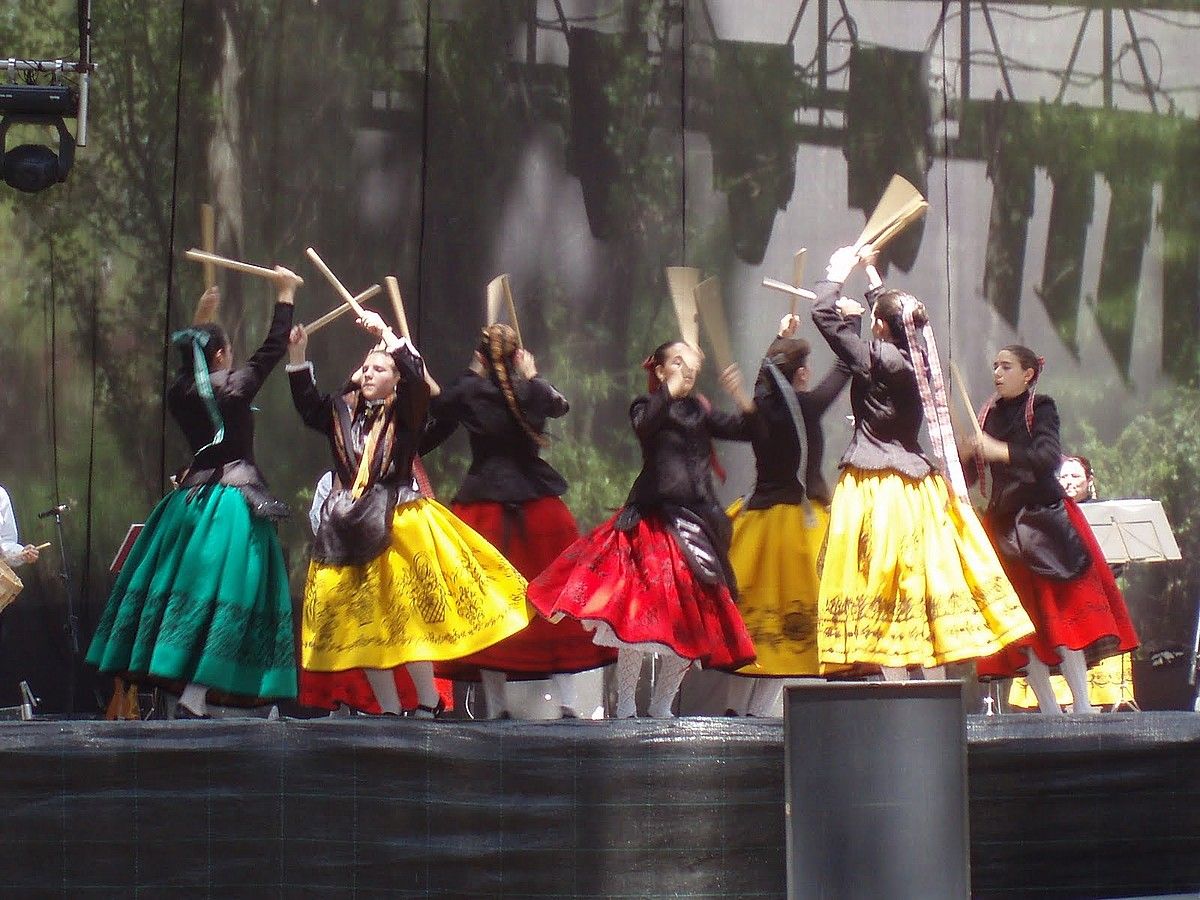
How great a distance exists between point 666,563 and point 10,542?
9.38 ft

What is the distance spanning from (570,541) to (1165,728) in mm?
2067

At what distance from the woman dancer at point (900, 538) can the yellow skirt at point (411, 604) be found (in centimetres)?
104

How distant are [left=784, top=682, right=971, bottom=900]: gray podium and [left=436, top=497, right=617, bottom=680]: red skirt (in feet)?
6.58

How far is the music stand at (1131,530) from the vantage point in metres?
7.16

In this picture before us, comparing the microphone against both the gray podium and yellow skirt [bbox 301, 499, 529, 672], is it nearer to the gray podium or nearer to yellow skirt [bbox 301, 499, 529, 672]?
yellow skirt [bbox 301, 499, 529, 672]

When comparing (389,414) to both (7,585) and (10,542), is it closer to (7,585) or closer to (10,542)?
(7,585)

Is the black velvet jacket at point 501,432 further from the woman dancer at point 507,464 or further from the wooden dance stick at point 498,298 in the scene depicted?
the wooden dance stick at point 498,298

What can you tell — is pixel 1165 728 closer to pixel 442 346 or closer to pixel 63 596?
pixel 442 346

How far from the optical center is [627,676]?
555 cm

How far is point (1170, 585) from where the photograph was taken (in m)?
8.22

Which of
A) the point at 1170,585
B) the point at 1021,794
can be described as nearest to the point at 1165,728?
the point at 1021,794

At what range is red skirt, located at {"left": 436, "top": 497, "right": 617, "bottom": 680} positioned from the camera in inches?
228

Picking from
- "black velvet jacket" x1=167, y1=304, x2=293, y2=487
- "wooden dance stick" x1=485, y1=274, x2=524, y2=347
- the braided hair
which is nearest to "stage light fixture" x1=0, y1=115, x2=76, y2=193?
"black velvet jacket" x1=167, y1=304, x2=293, y2=487

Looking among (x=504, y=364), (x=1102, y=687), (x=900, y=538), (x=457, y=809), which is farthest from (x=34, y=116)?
(x=1102, y=687)
